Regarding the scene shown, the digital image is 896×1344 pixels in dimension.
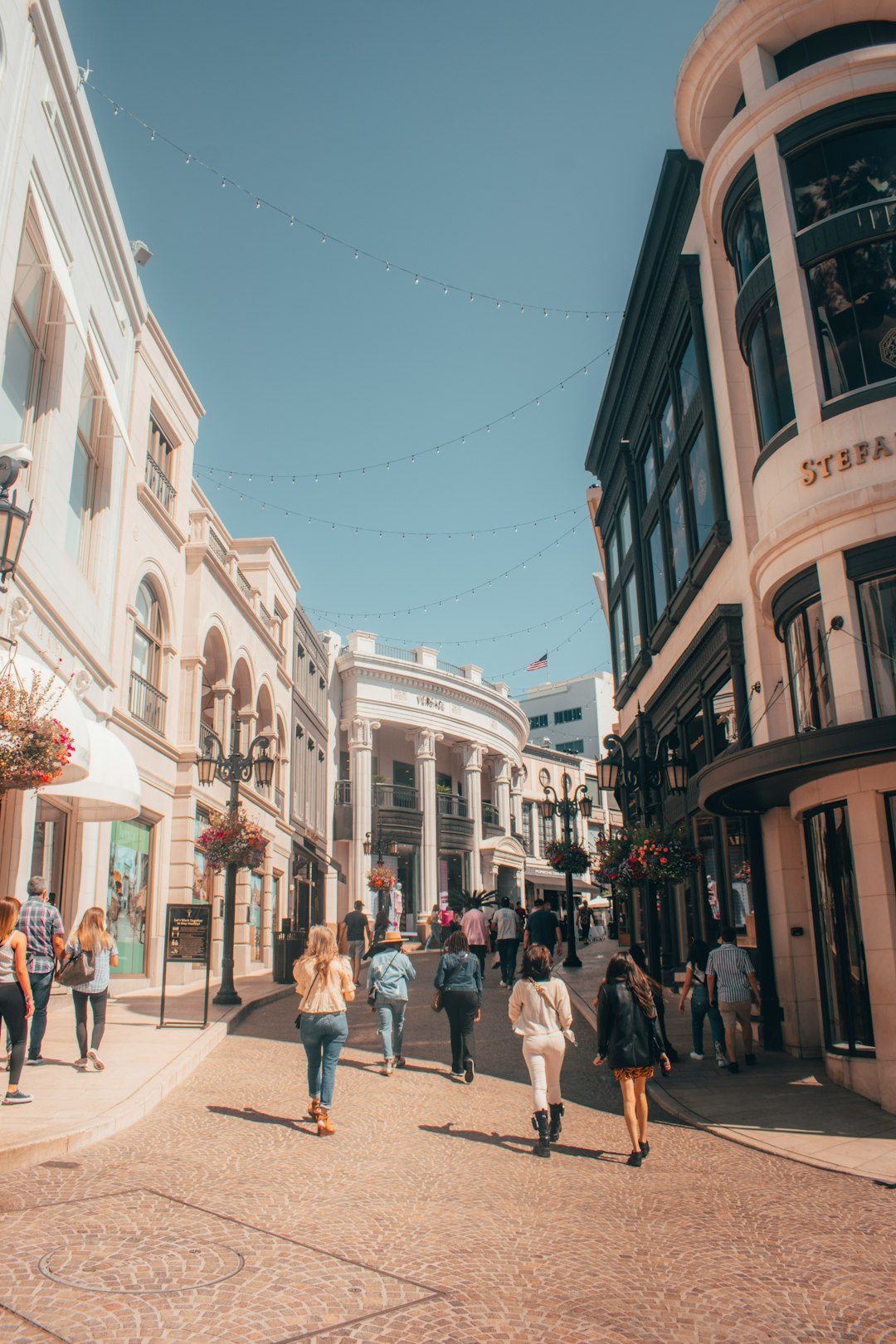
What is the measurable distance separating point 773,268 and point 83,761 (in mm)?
10405

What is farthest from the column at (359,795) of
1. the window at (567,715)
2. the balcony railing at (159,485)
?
the window at (567,715)

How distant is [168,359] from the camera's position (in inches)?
910

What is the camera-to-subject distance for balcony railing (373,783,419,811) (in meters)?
47.0

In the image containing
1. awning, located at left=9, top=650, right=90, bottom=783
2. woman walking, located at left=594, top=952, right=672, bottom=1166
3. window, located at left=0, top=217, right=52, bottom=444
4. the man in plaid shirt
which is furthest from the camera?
window, located at left=0, top=217, right=52, bottom=444

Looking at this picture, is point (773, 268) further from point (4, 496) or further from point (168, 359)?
point (168, 359)

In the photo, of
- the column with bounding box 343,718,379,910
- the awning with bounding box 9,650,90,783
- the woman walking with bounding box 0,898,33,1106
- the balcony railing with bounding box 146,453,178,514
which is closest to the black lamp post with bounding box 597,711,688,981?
the awning with bounding box 9,650,90,783

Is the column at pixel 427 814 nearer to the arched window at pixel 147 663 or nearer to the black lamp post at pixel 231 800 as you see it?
the arched window at pixel 147 663

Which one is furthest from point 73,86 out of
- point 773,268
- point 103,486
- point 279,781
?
point 279,781

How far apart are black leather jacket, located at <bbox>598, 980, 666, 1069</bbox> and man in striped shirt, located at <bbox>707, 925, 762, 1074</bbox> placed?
3960 mm

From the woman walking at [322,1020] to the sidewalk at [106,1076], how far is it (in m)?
1.55

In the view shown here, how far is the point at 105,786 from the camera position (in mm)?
14391

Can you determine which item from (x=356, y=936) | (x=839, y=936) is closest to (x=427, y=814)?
(x=356, y=936)

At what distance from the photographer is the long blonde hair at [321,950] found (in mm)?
9016

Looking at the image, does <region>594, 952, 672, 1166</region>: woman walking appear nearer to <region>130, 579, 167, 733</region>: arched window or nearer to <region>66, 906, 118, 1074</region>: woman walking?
<region>66, 906, 118, 1074</region>: woman walking
